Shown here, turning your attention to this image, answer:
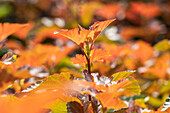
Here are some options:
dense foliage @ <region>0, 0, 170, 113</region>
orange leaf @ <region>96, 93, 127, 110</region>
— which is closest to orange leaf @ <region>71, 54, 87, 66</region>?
dense foliage @ <region>0, 0, 170, 113</region>

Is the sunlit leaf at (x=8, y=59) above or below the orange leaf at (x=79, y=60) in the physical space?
above

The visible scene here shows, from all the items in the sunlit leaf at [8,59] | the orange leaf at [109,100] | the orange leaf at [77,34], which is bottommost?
the orange leaf at [109,100]

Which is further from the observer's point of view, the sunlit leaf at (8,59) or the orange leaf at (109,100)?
the sunlit leaf at (8,59)

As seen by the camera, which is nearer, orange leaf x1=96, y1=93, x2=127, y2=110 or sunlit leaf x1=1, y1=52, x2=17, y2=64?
orange leaf x1=96, y1=93, x2=127, y2=110

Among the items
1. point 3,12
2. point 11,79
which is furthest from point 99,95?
point 3,12

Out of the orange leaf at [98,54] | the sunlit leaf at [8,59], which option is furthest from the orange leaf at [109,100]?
the sunlit leaf at [8,59]

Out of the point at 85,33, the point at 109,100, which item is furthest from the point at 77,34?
the point at 109,100

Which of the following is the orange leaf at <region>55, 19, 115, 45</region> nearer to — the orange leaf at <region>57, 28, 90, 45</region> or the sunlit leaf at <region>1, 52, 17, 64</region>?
the orange leaf at <region>57, 28, 90, 45</region>

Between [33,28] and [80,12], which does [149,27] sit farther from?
[33,28]

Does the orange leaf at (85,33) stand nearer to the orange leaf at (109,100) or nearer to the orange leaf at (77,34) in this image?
the orange leaf at (77,34)
